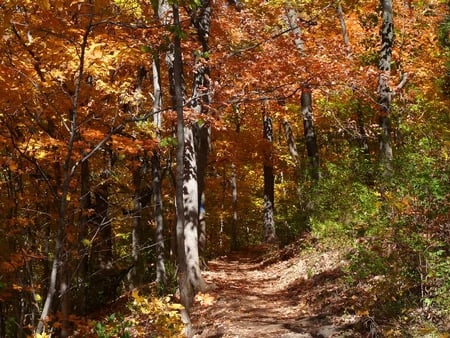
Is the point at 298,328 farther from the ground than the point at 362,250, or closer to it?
closer to it

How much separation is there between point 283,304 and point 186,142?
3.81m

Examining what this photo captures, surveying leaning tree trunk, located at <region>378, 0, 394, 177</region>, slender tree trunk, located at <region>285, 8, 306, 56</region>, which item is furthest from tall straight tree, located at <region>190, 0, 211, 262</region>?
leaning tree trunk, located at <region>378, 0, 394, 177</region>

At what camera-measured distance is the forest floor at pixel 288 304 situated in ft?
21.5

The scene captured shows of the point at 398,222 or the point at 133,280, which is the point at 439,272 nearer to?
the point at 398,222

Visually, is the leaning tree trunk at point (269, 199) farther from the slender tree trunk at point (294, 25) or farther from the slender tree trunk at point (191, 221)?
the slender tree trunk at point (191, 221)

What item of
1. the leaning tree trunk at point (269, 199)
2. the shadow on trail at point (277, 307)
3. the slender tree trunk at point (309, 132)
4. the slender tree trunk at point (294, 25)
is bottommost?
the shadow on trail at point (277, 307)

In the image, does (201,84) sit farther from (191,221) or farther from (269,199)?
(269,199)

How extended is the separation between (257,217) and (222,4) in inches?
781

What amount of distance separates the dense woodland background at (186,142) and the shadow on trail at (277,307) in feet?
1.80

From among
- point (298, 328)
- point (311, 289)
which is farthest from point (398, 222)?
point (311, 289)

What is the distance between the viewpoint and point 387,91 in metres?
11.3

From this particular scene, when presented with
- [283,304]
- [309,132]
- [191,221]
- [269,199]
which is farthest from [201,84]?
[269,199]

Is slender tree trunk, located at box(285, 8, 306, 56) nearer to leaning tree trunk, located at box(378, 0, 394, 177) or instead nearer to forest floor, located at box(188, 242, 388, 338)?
leaning tree trunk, located at box(378, 0, 394, 177)

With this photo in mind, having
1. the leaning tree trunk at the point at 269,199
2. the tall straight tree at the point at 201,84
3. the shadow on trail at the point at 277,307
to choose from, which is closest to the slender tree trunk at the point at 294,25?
the tall straight tree at the point at 201,84
